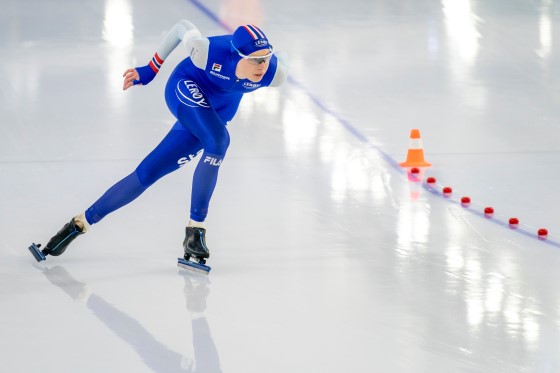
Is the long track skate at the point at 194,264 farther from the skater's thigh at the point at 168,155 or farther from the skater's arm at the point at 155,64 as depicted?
the skater's arm at the point at 155,64

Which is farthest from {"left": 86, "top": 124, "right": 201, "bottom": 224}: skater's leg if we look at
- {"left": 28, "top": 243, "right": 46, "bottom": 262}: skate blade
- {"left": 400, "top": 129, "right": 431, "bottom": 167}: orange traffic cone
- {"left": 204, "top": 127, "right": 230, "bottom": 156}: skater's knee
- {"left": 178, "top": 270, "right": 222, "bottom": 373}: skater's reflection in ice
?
{"left": 400, "top": 129, "right": 431, "bottom": 167}: orange traffic cone

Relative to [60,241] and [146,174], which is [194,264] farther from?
[60,241]

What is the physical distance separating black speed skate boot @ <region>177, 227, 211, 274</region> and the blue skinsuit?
70 mm

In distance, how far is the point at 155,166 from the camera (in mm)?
5457

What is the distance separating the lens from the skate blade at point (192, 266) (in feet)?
17.8

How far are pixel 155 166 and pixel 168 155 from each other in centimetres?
8

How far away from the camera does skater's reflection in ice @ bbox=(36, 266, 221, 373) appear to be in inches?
174

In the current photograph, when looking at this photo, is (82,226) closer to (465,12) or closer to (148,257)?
(148,257)

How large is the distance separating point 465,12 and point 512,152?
14.6 feet

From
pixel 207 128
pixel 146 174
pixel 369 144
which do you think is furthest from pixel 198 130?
pixel 369 144

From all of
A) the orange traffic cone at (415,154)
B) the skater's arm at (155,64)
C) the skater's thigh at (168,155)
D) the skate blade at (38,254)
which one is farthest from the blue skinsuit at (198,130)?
the orange traffic cone at (415,154)

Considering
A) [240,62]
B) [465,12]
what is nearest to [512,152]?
[240,62]

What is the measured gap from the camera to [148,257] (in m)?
5.67

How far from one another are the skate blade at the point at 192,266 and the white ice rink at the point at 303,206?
0.14 feet
